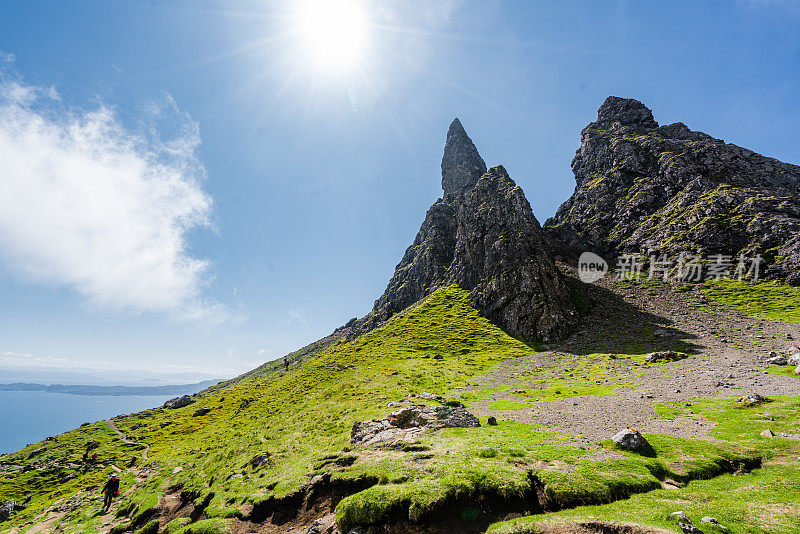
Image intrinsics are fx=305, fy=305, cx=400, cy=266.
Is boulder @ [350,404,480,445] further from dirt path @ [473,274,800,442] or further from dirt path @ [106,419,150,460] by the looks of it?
dirt path @ [106,419,150,460]

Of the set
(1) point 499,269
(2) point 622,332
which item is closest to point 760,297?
(2) point 622,332

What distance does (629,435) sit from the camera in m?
22.1

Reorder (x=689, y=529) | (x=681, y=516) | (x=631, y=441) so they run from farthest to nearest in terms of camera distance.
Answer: (x=631, y=441), (x=681, y=516), (x=689, y=529)

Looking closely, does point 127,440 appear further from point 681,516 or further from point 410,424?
point 681,516

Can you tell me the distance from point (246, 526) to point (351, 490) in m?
7.94

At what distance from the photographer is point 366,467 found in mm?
21938

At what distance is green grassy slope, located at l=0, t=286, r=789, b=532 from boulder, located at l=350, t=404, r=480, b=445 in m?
1.80

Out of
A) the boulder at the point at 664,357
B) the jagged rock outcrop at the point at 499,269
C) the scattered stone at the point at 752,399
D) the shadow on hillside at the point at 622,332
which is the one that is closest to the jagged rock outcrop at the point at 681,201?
the jagged rock outcrop at the point at 499,269

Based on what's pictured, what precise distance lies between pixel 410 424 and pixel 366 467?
34.1 feet

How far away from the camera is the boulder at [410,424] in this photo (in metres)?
29.5

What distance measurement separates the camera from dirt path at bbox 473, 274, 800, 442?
3258 cm

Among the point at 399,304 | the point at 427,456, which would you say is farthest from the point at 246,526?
the point at 399,304

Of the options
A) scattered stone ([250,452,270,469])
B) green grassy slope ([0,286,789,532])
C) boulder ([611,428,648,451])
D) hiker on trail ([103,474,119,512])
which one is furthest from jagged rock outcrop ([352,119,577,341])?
hiker on trail ([103,474,119,512])

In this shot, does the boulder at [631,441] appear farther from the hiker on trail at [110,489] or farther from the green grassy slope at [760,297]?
the green grassy slope at [760,297]
